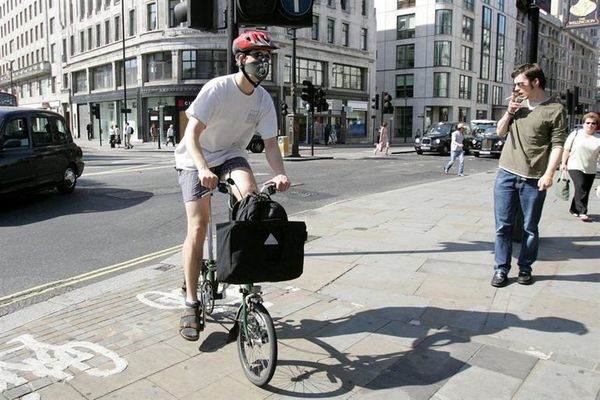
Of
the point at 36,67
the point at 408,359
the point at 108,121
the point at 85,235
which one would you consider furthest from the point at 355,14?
the point at 408,359

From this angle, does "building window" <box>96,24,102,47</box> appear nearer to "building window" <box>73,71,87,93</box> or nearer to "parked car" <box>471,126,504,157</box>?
"building window" <box>73,71,87,93</box>

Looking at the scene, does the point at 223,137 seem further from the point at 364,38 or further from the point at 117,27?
the point at 364,38

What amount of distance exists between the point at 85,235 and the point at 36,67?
220 feet

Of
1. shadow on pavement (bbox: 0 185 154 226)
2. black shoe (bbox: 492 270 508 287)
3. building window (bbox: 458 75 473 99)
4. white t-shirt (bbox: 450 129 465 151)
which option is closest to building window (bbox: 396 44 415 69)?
building window (bbox: 458 75 473 99)

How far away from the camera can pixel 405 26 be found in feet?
202

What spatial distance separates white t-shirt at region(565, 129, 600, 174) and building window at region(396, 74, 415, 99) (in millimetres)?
54909

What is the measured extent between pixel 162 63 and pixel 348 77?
17885mm

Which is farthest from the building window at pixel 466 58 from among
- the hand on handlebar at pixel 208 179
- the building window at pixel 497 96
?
the hand on handlebar at pixel 208 179

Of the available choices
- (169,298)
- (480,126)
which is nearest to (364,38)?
(480,126)

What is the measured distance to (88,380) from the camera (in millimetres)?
3016

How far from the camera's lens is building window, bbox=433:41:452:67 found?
192 feet

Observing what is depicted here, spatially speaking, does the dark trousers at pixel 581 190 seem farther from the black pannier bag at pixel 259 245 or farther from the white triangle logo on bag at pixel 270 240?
the white triangle logo on bag at pixel 270 240

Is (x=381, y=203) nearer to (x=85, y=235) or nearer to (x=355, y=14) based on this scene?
(x=85, y=235)

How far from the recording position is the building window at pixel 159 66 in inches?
1622
